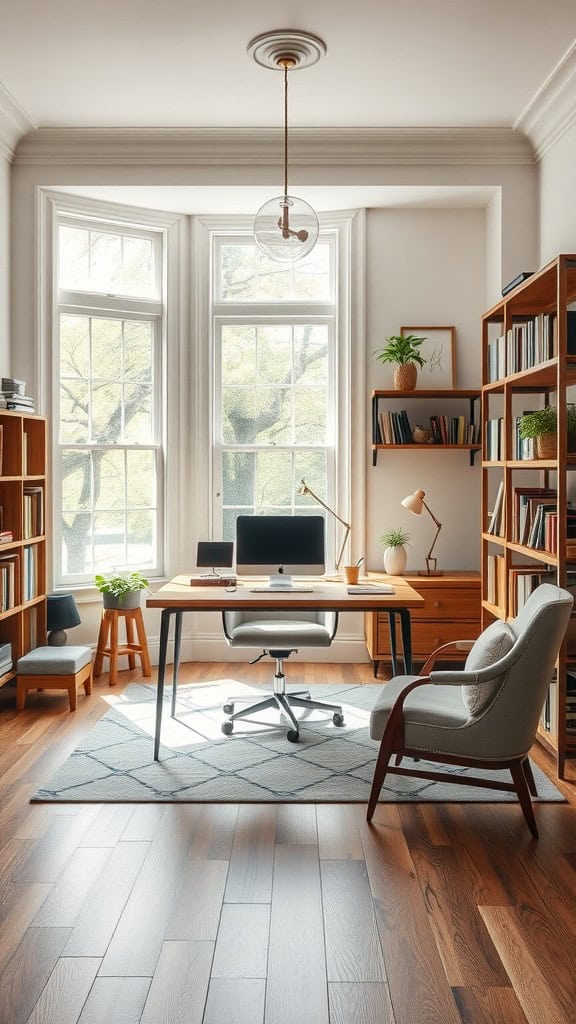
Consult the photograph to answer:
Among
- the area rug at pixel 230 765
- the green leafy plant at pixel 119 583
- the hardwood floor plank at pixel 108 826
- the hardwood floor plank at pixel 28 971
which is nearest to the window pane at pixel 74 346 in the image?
the green leafy plant at pixel 119 583

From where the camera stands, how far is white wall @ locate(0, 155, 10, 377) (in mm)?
5121

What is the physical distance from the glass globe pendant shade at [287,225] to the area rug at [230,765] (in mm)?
2307

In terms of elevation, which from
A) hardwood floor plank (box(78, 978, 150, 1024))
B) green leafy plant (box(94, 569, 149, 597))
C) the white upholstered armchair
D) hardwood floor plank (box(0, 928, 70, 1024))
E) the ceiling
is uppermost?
the ceiling

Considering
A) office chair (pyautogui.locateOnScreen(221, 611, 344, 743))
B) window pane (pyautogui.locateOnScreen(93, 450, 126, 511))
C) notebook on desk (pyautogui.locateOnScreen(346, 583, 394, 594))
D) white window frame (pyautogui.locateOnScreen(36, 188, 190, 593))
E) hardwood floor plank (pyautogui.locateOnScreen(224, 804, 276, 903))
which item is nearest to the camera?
hardwood floor plank (pyautogui.locateOnScreen(224, 804, 276, 903))

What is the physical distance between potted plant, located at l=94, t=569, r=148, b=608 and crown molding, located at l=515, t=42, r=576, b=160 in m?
3.58

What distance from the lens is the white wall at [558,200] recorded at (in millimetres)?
4578

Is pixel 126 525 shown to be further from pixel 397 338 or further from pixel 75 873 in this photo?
pixel 75 873

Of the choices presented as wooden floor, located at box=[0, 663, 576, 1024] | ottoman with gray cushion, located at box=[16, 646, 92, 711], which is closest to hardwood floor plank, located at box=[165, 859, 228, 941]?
wooden floor, located at box=[0, 663, 576, 1024]

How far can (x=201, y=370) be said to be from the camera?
584 centimetres

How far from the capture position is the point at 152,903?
2529mm

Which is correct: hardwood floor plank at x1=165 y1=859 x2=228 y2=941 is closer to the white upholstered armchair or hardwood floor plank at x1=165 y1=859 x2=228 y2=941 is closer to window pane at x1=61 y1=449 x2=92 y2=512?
the white upholstered armchair

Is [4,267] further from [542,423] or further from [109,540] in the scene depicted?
[542,423]

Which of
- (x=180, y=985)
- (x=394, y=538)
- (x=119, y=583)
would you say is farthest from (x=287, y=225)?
(x=180, y=985)

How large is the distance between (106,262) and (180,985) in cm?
468
